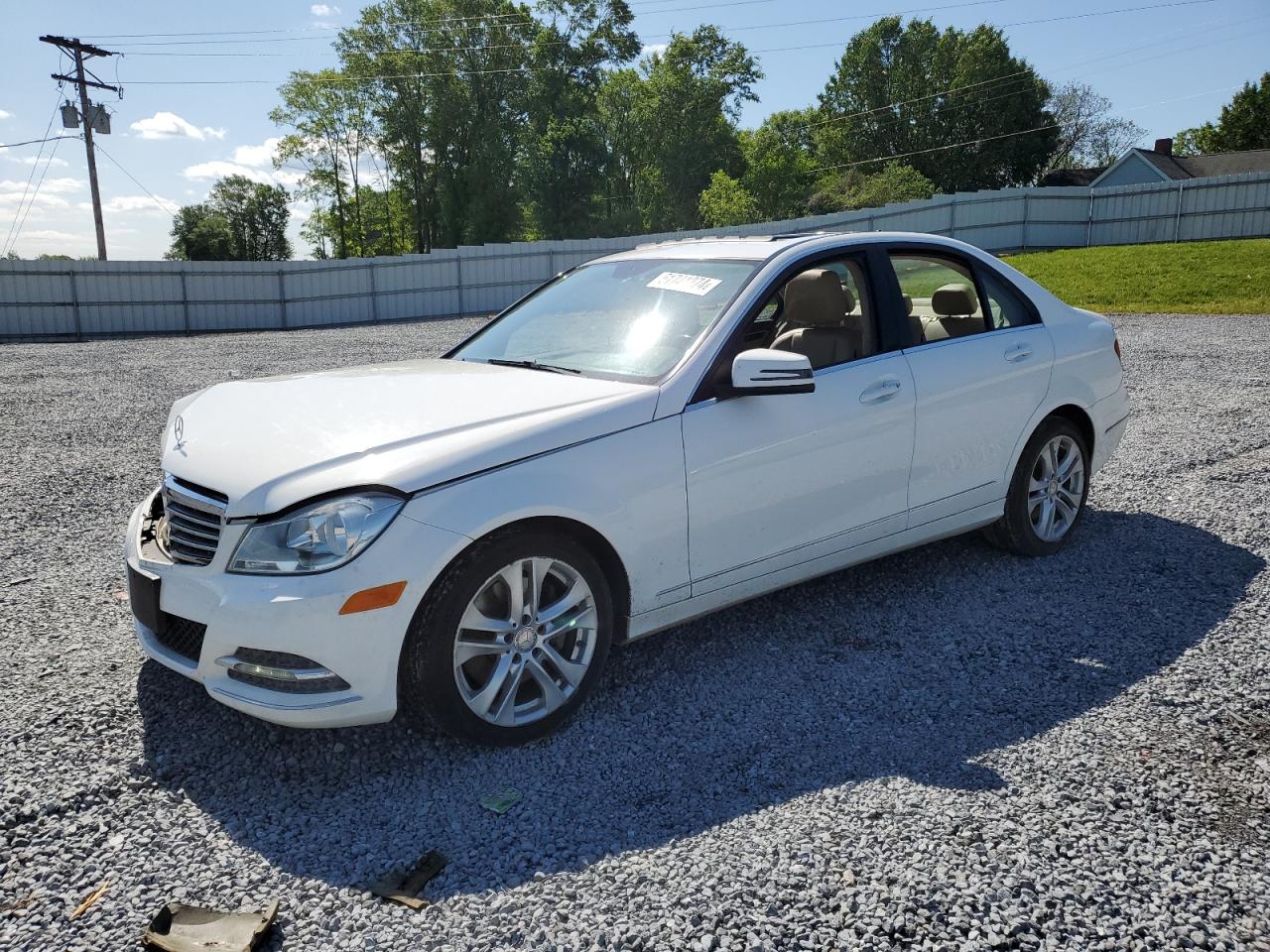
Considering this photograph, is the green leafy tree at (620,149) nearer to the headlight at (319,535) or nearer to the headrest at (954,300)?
the headrest at (954,300)

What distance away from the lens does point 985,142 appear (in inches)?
2793

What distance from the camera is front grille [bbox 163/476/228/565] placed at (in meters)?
3.18

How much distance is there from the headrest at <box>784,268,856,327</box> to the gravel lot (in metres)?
1.32

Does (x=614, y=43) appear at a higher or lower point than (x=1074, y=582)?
higher

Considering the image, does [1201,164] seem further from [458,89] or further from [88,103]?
[88,103]

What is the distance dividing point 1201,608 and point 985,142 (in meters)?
74.2

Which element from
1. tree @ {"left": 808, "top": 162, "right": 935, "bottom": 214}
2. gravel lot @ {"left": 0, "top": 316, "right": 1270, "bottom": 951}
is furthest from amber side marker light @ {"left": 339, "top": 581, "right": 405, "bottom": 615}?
tree @ {"left": 808, "top": 162, "right": 935, "bottom": 214}

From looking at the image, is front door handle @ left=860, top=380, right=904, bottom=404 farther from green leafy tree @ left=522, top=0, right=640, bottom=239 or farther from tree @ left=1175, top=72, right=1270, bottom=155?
tree @ left=1175, top=72, right=1270, bottom=155

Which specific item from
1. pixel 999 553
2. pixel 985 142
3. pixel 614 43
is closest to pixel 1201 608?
pixel 999 553

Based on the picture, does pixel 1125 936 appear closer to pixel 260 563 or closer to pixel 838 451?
pixel 838 451

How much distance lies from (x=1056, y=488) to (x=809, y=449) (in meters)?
1.96

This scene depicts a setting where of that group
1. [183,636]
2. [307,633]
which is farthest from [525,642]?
[183,636]

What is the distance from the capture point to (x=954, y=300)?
4980 millimetres

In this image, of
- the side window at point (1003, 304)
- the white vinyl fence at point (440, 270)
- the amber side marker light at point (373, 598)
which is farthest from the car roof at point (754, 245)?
the white vinyl fence at point (440, 270)
